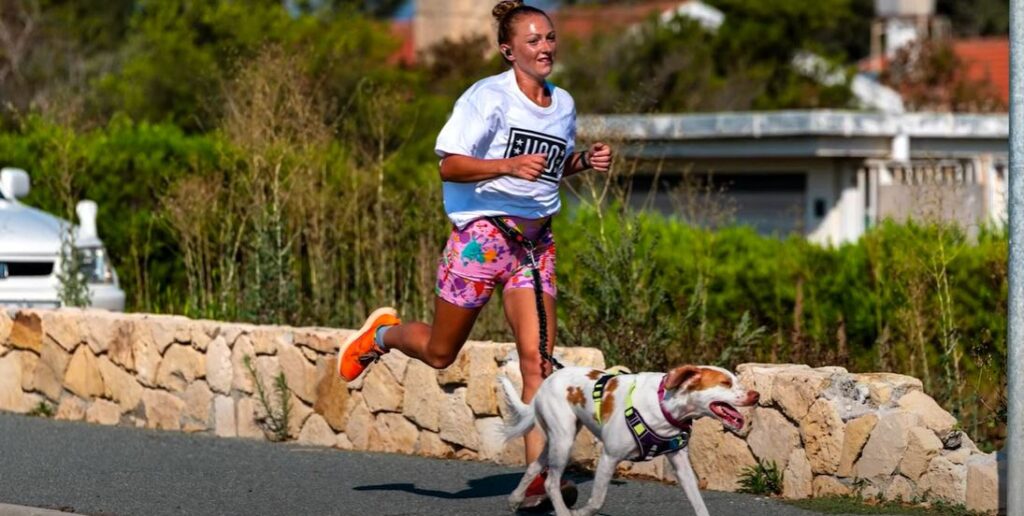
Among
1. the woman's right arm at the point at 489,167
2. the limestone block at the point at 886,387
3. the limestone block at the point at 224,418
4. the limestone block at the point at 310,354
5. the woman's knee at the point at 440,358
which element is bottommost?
the limestone block at the point at 224,418

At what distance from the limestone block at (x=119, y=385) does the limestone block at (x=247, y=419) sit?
0.90 meters

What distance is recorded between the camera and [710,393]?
7000 mm

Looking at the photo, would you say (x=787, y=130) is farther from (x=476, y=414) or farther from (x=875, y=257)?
(x=476, y=414)

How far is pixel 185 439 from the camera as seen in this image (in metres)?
11.2

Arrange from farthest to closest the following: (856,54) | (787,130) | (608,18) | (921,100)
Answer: (856,54)
(608,18)
(921,100)
(787,130)

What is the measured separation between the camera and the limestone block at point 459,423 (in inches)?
399

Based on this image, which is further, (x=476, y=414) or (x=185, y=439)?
(x=185, y=439)

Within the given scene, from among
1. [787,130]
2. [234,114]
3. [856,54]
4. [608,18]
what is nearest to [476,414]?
[234,114]

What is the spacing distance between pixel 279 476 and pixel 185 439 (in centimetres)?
182

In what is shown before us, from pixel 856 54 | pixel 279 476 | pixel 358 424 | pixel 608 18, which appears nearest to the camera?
pixel 279 476

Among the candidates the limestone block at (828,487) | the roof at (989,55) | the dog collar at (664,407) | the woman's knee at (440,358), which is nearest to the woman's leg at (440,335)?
the woman's knee at (440,358)

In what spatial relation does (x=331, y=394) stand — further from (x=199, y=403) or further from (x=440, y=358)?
(x=440, y=358)

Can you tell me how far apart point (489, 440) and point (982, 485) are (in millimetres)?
2871

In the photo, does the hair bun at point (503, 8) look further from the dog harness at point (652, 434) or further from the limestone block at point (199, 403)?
the limestone block at point (199, 403)
